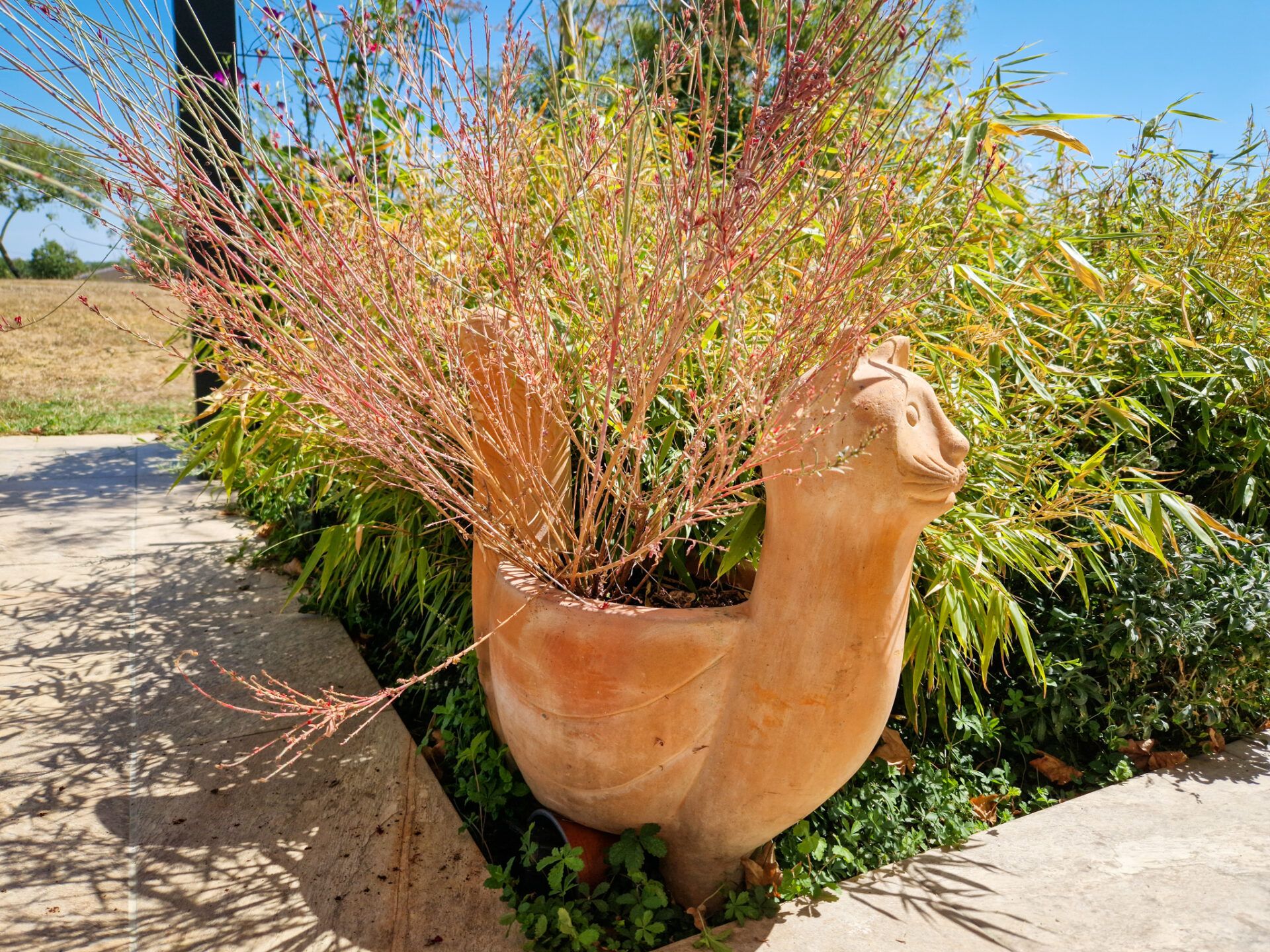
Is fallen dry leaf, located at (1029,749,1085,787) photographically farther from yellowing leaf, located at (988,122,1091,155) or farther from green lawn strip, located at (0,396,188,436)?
green lawn strip, located at (0,396,188,436)

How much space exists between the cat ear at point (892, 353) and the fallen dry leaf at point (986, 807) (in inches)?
54.4

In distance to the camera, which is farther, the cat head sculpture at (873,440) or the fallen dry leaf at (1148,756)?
the fallen dry leaf at (1148,756)

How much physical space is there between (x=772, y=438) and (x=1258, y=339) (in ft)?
8.63

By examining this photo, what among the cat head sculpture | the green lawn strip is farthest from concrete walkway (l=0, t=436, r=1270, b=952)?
the green lawn strip

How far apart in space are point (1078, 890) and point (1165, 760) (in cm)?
94

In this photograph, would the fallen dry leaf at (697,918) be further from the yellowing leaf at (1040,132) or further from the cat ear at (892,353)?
the yellowing leaf at (1040,132)

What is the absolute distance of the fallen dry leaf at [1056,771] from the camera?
2.62 meters

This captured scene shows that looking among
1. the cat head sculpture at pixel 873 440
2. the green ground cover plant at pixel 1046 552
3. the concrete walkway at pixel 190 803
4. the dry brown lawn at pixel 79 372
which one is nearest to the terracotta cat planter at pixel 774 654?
the cat head sculpture at pixel 873 440

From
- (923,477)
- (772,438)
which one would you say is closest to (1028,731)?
(923,477)

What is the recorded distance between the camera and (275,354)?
1.82 metres

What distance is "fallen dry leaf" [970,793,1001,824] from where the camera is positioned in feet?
7.78

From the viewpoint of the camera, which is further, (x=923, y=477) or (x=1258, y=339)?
(x=1258, y=339)

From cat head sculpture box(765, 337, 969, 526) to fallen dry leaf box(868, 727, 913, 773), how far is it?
1.00m

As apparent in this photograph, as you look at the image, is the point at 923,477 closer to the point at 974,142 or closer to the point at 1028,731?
the point at 974,142
